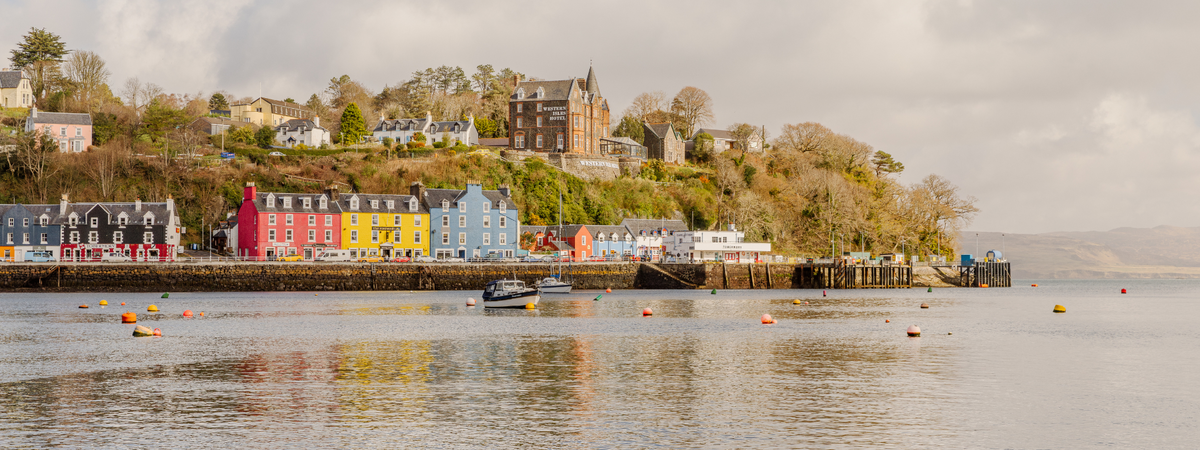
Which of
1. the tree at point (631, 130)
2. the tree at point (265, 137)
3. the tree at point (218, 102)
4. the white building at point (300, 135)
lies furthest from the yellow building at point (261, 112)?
the tree at point (631, 130)

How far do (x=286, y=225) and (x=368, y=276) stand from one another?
38.0 ft

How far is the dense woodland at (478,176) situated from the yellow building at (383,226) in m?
10.4

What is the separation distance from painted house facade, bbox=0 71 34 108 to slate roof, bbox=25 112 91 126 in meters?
16.2

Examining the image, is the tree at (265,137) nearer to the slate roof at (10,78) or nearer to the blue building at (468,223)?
the blue building at (468,223)

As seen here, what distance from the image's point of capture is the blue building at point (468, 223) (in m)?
94.7

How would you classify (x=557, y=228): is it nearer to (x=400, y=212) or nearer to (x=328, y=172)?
(x=400, y=212)

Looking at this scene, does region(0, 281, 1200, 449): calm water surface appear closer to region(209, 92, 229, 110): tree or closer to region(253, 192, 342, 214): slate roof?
region(253, 192, 342, 214): slate roof

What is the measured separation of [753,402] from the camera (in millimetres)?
24406

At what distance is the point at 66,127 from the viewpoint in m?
106

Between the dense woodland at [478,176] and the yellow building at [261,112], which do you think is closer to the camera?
the dense woodland at [478,176]

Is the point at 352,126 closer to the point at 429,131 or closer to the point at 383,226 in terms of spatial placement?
the point at 429,131

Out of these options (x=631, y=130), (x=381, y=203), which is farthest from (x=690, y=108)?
(x=381, y=203)

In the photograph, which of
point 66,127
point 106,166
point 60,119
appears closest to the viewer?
point 106,166

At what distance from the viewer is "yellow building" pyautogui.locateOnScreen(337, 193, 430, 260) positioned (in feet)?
301
